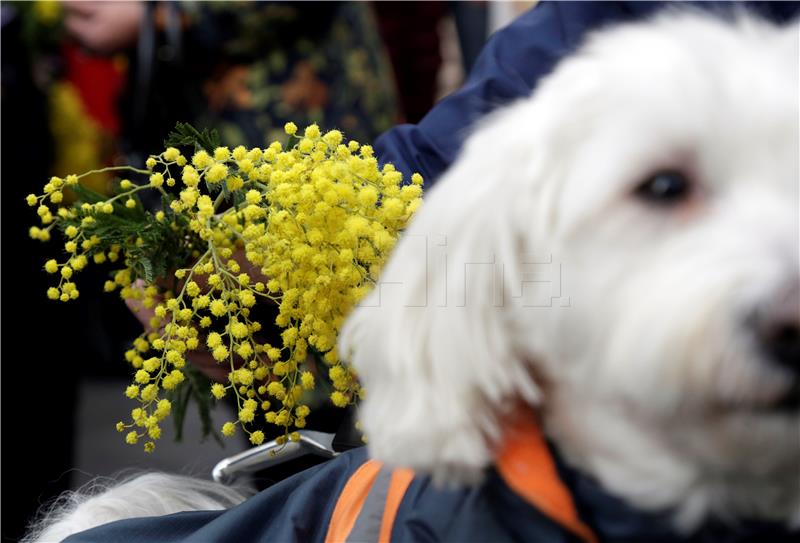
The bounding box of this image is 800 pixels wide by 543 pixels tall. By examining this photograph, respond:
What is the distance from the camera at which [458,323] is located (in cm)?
81

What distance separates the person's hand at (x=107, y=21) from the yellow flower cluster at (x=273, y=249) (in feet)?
4.07

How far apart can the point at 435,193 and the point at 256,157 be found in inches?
11.5

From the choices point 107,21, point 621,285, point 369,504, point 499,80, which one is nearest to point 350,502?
point 369,504

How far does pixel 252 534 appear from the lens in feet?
3.34

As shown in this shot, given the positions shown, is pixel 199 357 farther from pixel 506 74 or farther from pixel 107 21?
pixel 107 21

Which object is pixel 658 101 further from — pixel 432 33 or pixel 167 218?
pixel 432 33

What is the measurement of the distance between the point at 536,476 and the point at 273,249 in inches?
15.5

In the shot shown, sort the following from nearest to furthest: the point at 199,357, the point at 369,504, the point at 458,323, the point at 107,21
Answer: the point at 458,323, the point at 369,504, the point at 199,357, the point at 107,21

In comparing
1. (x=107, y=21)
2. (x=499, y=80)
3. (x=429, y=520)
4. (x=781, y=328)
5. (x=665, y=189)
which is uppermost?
(x=107, y=21)

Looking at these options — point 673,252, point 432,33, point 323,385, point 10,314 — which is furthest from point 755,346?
point 432,33

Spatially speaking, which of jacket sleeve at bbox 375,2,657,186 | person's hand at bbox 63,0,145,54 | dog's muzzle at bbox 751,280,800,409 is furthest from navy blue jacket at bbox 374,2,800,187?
person's hand at bbox 63,0,145,54

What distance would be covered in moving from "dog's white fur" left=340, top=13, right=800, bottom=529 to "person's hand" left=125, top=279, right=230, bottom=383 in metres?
0.31

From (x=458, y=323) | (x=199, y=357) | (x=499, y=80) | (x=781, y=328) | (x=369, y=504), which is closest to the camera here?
(x=781, y=328)

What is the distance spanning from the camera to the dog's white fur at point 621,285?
0.69 metres
